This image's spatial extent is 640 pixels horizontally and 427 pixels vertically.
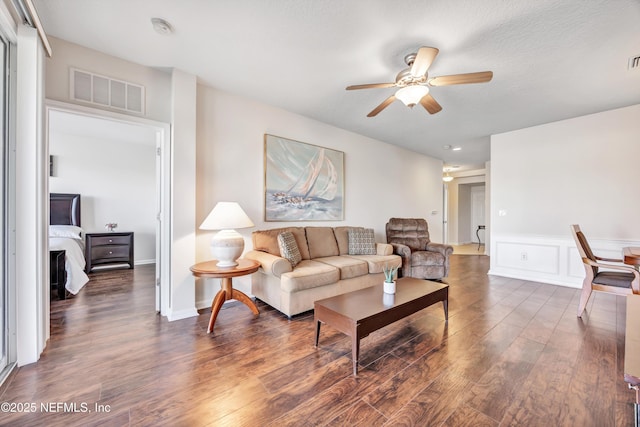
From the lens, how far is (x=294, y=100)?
3297mm

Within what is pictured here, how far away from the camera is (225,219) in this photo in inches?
98.7

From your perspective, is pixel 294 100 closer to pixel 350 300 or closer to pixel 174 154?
pixel 174 154

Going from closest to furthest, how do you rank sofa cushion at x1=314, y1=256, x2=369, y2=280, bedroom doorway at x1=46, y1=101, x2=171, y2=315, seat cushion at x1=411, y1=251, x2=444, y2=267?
sofa cushion at x1=314, y1=256, x2=369, y2=280, seat cushion at x1=411, y1=251, x2=444, y2=267, bedroom doorway at x1=46, y1=101, x2=171, y2=315

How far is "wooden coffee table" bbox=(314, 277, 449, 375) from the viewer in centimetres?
174

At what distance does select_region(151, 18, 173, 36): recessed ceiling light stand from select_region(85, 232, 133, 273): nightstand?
4077 millimetres

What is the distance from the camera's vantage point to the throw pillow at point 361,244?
3812 millimetres

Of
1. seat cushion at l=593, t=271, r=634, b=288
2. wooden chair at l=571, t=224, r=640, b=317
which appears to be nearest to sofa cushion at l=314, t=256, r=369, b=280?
wooden chair at l=571, t=224, r=640, b=317

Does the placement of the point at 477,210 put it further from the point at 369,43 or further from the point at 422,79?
the point at 369,43

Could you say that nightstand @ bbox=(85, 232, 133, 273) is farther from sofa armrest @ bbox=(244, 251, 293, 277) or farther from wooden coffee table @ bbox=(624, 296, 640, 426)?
wooden coffee table @ bbox=(624, 296, 640, 426)

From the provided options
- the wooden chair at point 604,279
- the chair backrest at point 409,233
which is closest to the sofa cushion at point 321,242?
the chair backrest at point 409,233

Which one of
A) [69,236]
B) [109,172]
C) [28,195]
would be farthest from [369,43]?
[109,172]

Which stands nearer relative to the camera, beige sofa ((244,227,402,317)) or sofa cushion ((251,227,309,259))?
beige sofa ((244,227,402,317))

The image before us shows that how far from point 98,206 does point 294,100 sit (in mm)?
4469

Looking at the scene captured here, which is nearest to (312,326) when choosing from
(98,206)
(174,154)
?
(174,154)
